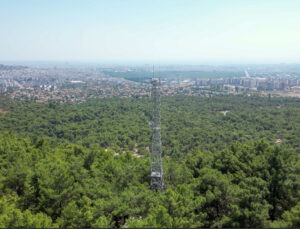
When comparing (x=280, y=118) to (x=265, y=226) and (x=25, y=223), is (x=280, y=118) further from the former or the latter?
(x=25, y=223)

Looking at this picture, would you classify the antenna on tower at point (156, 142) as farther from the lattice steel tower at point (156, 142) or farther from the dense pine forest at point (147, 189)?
the dense pine forest at point (147, 189)

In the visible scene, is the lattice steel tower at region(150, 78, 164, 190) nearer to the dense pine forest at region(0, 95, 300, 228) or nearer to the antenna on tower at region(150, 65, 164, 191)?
the antenna on tower at region(150, 65, 164, 191)

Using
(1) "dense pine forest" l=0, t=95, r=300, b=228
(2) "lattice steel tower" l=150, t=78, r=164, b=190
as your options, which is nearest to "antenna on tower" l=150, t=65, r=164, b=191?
(2) "lattice steel tower" l=150, t=78, r=164, b=190

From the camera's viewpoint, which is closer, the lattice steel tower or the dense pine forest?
the dense pine forest

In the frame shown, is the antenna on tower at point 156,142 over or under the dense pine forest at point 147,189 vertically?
over

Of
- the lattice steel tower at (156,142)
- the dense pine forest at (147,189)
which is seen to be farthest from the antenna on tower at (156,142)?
the dense pine forest at (147,189)

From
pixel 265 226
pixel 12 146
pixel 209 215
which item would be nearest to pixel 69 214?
pixel 209 215

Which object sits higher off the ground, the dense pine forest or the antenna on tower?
the antenna on tower

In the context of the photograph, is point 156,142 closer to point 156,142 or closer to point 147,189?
point 156,142

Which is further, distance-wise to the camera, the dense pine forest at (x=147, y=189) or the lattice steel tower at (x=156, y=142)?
the lattice steel tower at (x=156, y=142)
